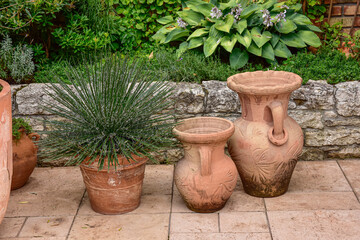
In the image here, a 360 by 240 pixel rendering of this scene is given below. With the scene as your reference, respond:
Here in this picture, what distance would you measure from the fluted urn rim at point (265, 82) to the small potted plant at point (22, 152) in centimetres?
155

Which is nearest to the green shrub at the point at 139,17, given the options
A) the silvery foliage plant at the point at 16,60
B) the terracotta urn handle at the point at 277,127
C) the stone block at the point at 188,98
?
the silvery foliage plant at the point at 16,60

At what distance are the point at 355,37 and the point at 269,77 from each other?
1.42 meters

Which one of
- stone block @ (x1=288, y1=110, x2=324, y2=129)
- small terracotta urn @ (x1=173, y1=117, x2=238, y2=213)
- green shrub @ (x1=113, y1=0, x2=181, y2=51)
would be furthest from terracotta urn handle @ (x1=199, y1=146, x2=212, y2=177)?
green shrub @ (x1=113, y1=0, x2=181, y2=51)

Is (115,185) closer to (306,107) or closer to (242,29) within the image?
(306,107)

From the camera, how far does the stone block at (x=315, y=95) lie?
366cm

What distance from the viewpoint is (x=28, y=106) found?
3738 millimetres

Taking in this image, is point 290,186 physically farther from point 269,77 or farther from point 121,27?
point 121,27

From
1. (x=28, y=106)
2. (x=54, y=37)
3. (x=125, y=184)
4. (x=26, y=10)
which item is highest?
(x=26, y=10)

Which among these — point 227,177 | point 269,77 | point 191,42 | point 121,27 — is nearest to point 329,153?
point 269,77

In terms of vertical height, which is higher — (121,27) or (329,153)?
(121,27)

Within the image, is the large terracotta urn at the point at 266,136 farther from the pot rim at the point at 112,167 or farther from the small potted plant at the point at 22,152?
the small potted plant at the point at 22,152

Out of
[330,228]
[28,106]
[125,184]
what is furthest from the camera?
[28,106]

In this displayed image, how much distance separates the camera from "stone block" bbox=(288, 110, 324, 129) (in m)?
3.72

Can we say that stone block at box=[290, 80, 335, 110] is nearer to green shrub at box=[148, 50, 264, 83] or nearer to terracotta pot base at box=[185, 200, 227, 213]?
green shrub at box=[148, 50, 264, 83]
